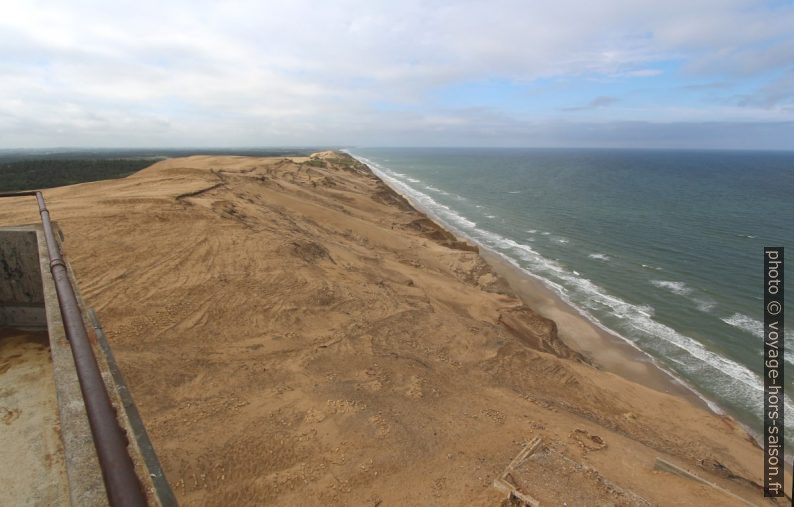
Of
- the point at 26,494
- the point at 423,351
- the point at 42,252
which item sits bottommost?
the point at 423,351

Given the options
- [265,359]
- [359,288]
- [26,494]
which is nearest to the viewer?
[26,494]

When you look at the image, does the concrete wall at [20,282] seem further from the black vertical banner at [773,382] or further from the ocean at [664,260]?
the ocean at [664,260]

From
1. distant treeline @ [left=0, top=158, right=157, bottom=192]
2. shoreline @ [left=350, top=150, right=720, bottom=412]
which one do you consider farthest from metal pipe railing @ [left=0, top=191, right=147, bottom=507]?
distant treeline @ [left=0, top=158, right=157, bottom=192]

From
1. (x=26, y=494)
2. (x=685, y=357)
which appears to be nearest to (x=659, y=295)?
(x=685, y=357)

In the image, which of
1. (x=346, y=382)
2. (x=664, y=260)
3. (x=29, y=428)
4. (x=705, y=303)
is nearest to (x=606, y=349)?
(x=705, y=303)

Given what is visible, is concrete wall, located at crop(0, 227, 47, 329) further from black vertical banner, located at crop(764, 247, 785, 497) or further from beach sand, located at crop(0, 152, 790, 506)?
black vertical banner, located at crop(764, 247, 785, 497)

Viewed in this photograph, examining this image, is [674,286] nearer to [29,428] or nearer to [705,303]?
[705,303]

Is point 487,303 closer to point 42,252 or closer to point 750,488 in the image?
point 750,488
